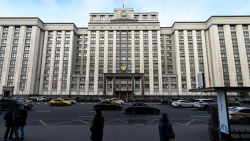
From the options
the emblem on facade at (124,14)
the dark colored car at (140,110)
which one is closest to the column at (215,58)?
the emblem on facade at (124,14)

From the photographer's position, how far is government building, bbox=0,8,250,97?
6512 cm

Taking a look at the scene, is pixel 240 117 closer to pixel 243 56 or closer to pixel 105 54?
pixel 105 54

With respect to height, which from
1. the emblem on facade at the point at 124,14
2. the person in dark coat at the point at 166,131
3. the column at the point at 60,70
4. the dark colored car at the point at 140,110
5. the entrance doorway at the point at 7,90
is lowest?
the dark colored car at the point at 140,110

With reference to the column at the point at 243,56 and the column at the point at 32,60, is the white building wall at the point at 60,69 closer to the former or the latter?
the column at the point at 32,60

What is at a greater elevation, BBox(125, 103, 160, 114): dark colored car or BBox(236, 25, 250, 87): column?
BBox(236, 25, 250, 87): column

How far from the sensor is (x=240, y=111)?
A: 1608 cm

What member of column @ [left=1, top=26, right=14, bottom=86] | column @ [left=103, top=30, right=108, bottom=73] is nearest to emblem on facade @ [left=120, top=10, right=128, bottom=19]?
column @ [left=103, top=30, right=108, bottom=73]

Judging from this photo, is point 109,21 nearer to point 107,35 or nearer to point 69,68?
point 107,35

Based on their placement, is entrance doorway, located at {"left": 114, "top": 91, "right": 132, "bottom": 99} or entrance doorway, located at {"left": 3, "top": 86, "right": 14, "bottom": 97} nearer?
entrance doorway, located at {"left": 3, "top": 86, "right": 14, "bottom": 97}

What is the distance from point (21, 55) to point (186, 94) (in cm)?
6919

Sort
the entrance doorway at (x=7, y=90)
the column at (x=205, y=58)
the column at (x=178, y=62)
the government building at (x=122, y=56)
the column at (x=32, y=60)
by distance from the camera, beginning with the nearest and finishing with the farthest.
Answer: the entrance doorway at (x=7, y=90)
the column at (x=32, y=60)
the government building at (x=122, y=56)
the column at (x=178, y=62)
the column at (x=205, y=58)

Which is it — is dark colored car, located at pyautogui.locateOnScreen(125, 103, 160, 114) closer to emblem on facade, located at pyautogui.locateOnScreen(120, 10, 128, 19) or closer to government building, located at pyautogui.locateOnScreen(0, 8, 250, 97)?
government building, located at pyautogui.locateOnScreen(0, 8, 250, 97)

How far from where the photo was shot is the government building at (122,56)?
6512cm

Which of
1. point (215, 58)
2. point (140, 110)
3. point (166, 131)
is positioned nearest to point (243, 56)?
point (215, 58)
